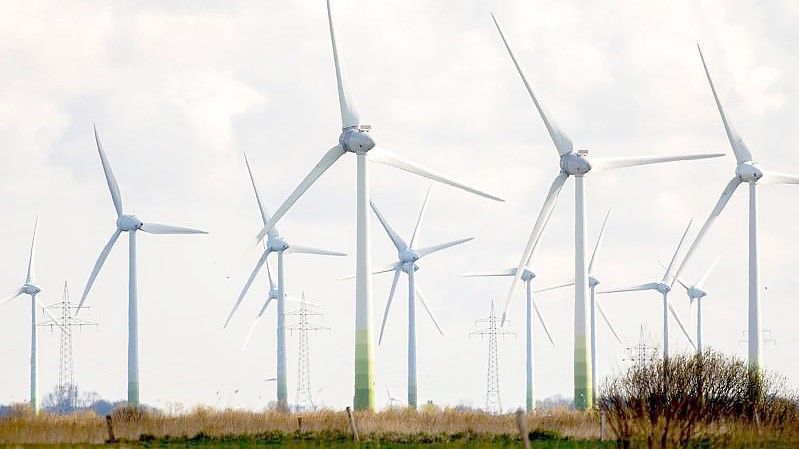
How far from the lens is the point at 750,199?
92.6m

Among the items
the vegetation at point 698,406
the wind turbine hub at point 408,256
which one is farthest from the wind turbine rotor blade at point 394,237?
the vegetation at point 698,406

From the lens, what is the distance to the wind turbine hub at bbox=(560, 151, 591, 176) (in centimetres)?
8906

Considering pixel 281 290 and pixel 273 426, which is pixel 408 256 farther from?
pixel 273 426

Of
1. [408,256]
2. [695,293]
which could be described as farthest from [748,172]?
[695,293]

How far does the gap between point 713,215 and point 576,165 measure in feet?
23.8

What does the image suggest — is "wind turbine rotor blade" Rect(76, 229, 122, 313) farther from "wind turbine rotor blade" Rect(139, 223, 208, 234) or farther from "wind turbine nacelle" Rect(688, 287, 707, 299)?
"wind turbine nacelle" Rect(688, 287, 707, 299)

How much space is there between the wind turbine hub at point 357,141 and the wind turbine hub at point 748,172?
20.0 meters

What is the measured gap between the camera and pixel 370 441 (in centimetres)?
6166

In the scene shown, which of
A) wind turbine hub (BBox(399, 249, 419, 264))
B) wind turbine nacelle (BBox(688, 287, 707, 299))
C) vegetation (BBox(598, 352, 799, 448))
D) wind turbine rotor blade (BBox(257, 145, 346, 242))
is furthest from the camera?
wind turbine nacelle (BBox(688, 287, 707, 299))

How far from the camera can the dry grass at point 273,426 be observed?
6303 cm

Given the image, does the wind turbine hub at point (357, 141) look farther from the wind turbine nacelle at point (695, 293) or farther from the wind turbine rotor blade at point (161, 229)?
the wind turbine nacelle at point (695, 293)

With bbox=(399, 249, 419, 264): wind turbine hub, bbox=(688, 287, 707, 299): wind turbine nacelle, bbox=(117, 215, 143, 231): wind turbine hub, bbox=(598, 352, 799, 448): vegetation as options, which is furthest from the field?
bbox=(688, 287, 707, 299): wind turbine nacelle

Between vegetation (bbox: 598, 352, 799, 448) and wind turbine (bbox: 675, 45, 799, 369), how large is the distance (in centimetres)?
1370

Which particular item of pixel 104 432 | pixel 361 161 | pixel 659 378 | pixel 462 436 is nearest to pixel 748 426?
pixel 659 378
